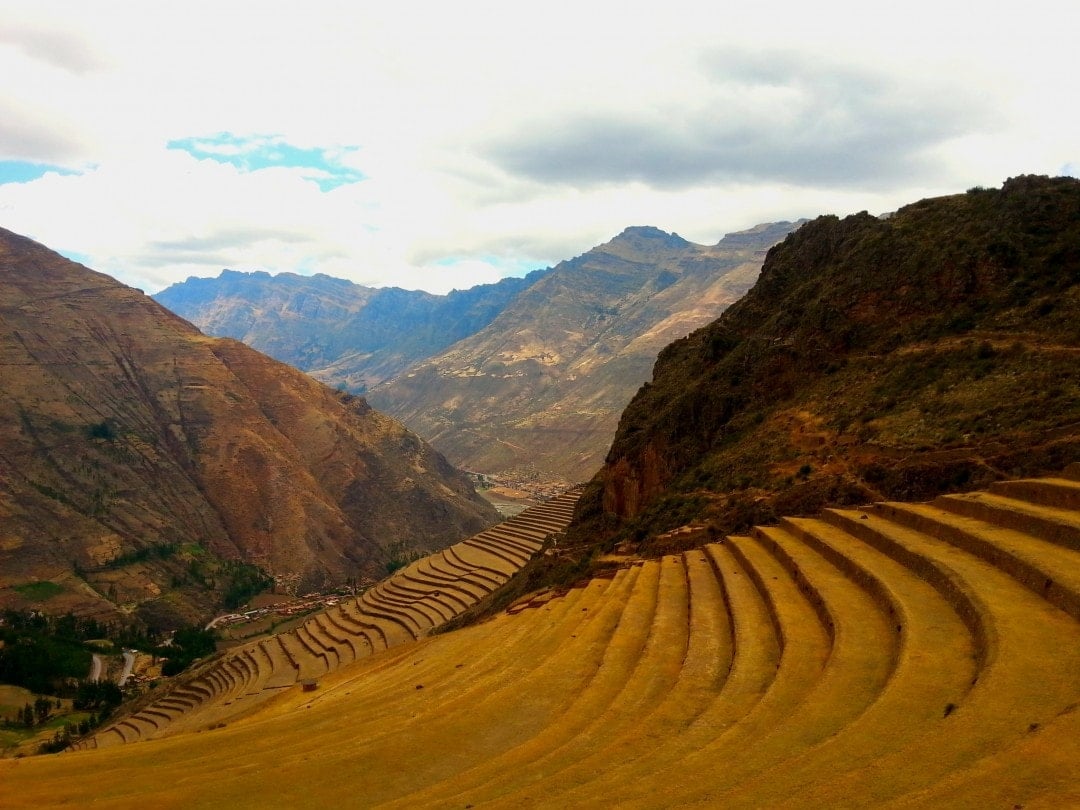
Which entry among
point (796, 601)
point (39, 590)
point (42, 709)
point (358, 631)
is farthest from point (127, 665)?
point (796, 601)

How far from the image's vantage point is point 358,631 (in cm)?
4694

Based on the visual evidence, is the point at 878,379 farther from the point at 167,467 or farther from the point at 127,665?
the point at 167,467

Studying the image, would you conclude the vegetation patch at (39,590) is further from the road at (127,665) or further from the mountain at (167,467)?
the road at (127,665)

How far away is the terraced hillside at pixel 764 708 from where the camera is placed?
274 inches

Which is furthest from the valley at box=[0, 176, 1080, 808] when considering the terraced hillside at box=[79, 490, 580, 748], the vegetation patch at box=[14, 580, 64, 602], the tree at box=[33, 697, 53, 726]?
the vegetation patch at box=[14, 580, 64, 602]

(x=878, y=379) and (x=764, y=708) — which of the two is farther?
(x=878, y=379)

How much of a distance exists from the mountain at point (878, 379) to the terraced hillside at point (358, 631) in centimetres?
1280

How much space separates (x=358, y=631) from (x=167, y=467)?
78.6 metres

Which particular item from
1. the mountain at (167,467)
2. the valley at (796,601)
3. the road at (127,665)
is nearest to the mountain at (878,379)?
the valley at (796,601)

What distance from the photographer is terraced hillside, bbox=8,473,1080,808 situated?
274 inches

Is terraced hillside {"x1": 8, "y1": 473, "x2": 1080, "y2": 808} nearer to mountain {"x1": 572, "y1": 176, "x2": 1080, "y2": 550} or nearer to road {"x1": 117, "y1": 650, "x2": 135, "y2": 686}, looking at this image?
mountain {"x1": 572, "y1": 176, "x2": 1080, "y2": 550}

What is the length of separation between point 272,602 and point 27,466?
129 ft

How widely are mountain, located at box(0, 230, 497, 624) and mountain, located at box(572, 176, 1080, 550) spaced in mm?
79251

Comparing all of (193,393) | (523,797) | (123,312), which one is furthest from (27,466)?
(523,797)
